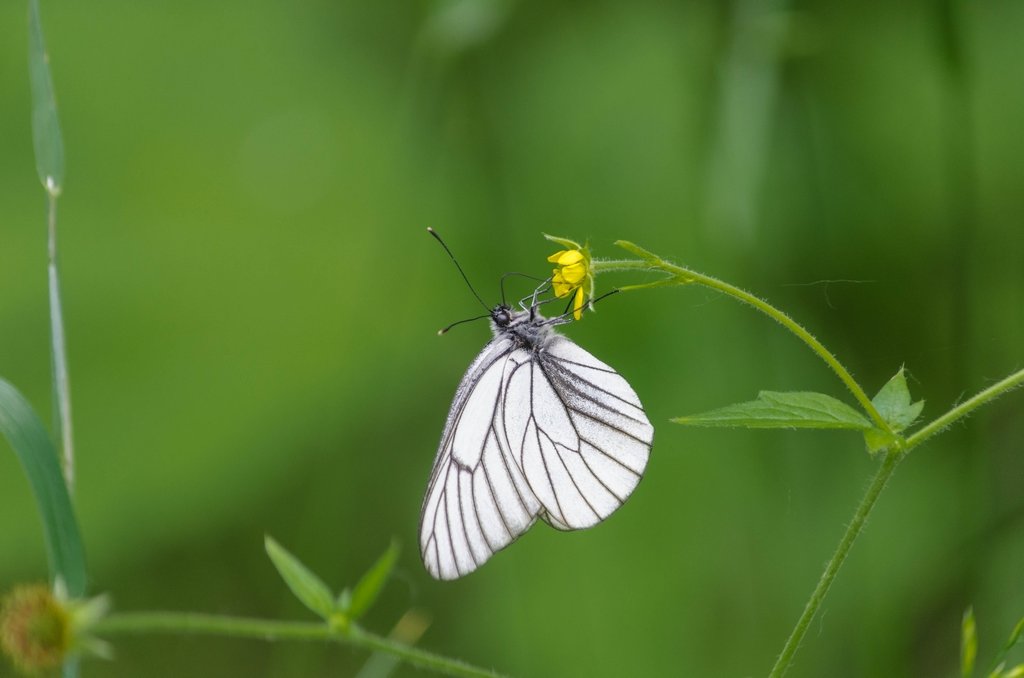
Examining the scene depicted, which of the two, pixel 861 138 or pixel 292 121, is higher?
pixel 292 121

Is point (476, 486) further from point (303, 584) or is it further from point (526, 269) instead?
point (526, 269)

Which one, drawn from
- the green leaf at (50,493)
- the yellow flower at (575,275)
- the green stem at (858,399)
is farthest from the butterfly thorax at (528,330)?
the green leaf at (50,493)

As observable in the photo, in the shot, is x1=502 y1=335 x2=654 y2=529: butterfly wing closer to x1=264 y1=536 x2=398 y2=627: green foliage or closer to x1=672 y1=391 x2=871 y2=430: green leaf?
x1=672 y1=391 x2=871 y2=430: green leaf

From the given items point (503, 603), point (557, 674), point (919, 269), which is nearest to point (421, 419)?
point (503, 603)

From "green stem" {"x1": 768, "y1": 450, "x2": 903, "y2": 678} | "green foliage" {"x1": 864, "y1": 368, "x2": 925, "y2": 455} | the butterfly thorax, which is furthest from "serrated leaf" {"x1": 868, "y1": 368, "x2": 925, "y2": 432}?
the butterfly thorax

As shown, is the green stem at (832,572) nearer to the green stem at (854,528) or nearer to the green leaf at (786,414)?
the green stem at (854,528)

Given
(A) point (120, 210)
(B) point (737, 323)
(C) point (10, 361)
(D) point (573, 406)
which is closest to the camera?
(D) point (573, 406)

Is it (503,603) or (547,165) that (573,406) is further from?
(547,165)
